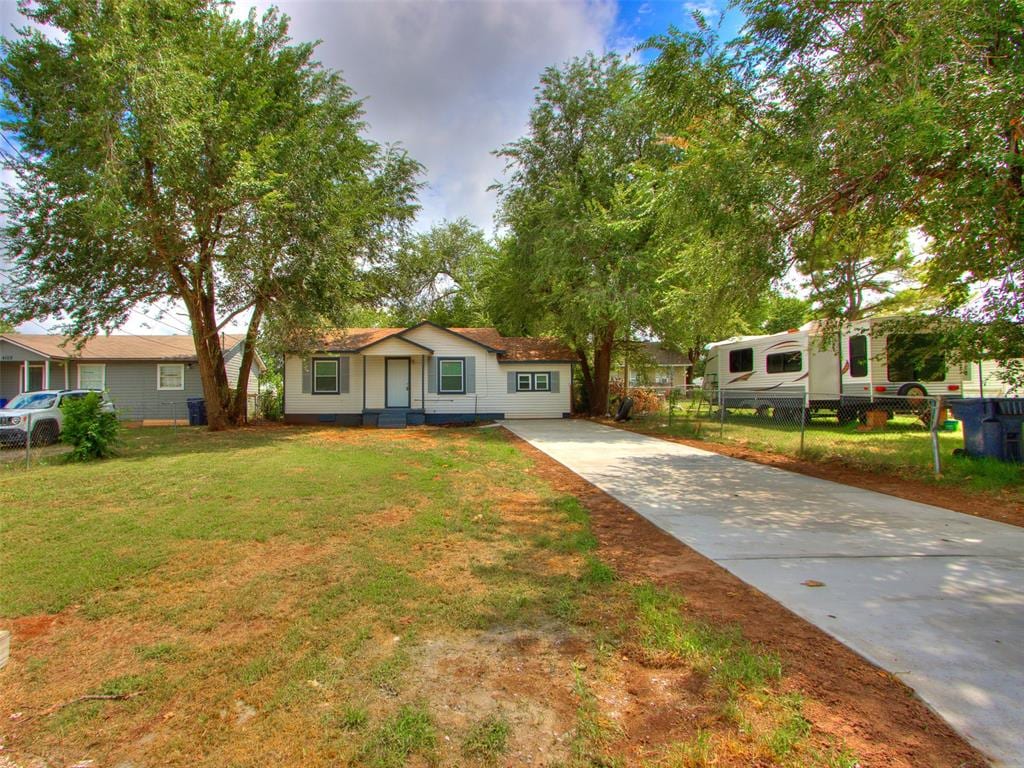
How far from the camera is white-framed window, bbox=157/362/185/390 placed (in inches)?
789

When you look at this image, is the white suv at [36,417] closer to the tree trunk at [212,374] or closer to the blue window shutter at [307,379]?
the tree trunk at [212,374]

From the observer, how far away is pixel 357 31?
920cm

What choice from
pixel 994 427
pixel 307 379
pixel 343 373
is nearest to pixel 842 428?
pixel 994 427

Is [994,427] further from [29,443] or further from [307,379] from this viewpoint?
[307,379]

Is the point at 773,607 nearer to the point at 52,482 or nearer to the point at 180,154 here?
the point at 52,482

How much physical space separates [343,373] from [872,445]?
15425 mm

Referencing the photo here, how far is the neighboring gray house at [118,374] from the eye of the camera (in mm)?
19359

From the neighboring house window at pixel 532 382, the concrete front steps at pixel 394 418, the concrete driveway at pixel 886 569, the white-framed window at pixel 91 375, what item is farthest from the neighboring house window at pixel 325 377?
the concrete driveway at pixel 886 569

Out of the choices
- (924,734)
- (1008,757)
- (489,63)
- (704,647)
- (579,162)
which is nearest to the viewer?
(1008,757)

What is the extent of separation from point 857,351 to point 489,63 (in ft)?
40.4

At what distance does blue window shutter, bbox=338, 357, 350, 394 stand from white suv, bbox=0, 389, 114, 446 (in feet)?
23.3

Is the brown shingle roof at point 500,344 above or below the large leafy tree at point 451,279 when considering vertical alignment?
below

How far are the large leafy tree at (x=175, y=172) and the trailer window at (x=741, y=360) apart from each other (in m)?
13.5

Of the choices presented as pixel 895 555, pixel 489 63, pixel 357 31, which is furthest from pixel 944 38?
pixel 357 31
